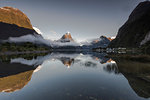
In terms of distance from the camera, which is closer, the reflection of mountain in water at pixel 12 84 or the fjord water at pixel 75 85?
the fjord water at pixel 75 85

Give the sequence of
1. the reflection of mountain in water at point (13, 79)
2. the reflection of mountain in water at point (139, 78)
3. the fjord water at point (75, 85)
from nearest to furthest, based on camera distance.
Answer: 1. the fjord water at point (75, 85)
2. the reflection of mountain in water at point (139, 78)
3. the reflection of mountain in water at point (13, 79)

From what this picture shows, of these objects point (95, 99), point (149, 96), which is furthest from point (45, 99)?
point (149, 96)

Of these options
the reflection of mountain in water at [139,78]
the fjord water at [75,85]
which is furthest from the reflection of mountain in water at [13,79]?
the reflection of mountain in water at [139,78]

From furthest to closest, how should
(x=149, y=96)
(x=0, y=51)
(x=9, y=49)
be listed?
(x=9, y=49)
(x=0, y=51)
(x=149, y=96)

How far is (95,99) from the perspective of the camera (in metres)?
11.6

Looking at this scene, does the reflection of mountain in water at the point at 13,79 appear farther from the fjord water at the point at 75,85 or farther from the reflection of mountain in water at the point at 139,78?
the reflection of mountain in water at the point at 139,78

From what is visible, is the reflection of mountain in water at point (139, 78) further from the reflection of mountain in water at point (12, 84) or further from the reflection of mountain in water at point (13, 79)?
the reflection of mountain in water at point (13, 79)

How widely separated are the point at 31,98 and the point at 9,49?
17135cm

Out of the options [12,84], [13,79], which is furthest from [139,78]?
[13,79]

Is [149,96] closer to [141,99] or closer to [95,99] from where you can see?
[141,99]

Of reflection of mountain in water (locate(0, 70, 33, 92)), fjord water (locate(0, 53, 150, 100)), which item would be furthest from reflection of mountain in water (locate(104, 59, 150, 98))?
reflection of mountain in water (locate(0, 70, 33, 92))

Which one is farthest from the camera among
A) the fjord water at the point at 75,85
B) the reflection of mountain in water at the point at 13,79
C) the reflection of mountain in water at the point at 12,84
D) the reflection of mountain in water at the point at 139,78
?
the reflection of mountain in water at the point at 13,79

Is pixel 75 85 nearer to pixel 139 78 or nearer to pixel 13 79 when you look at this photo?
pixel 13 79

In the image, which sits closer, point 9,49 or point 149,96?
point 149,96
